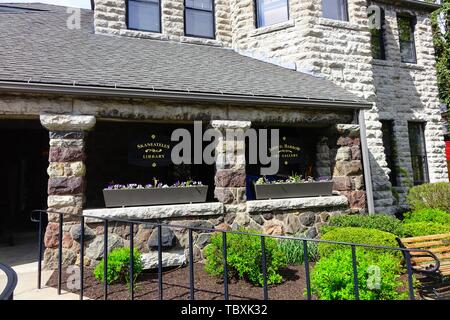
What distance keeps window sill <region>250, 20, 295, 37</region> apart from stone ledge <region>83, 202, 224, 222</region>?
19.8 feet

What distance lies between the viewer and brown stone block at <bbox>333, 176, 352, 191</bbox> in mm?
7062

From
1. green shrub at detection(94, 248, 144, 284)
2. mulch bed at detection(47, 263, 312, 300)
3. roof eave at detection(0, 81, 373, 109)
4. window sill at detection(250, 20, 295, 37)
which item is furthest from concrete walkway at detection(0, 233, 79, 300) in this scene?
window sill at detection(250, 20, 295, 37)

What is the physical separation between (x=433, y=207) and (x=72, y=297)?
8.46 m

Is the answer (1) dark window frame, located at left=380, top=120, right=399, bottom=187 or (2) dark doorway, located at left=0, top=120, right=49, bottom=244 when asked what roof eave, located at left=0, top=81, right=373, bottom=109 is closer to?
(1) dark window frame, located at left=380, top=120, right=399, bottom=187

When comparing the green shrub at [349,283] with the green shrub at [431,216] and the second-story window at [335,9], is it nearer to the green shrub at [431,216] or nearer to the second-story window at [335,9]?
the green shrub at [431,216]

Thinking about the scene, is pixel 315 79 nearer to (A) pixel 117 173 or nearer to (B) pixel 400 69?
(B) pixel 400 69

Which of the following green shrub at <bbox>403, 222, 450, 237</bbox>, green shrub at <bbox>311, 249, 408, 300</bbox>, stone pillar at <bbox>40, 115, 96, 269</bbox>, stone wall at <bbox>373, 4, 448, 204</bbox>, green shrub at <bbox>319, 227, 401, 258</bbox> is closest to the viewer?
green shrub at <bbox>311, 249, 408, 300</bbox>

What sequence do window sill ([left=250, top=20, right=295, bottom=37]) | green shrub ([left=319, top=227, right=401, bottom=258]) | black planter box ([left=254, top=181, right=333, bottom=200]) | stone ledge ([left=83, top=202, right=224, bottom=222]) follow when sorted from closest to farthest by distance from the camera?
1. green shrub ([left=319, top=227, right=401, bottom=258])
2. stone ledge ([left=83, top=202, right=224, bottom=222])
3. black planter box ([left=254, top=181, right=333, bottom=200])
4. window sill ([left=250, top=20, right=295, bottom=37])

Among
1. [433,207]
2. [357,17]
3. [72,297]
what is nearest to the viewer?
[72,297]

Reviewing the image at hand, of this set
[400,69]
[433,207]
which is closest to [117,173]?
[433,207]

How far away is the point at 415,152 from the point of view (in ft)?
36.8

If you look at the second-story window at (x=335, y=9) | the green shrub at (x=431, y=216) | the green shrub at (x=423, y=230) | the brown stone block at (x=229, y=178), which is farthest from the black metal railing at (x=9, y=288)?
the second-story window at (x=335, y=9)

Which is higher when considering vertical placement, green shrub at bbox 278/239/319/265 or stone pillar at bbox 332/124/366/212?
stone pillar at bbox 332/124/366/212

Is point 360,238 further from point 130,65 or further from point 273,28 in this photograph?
point 273,28
